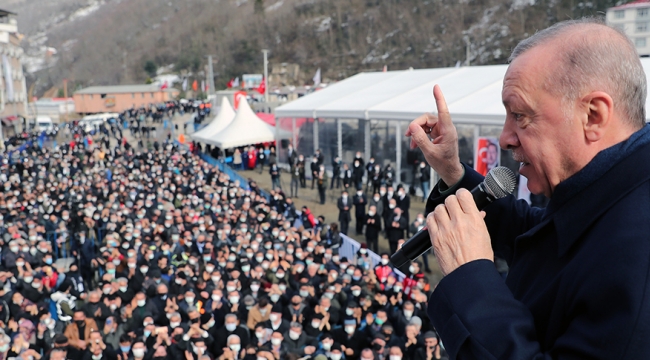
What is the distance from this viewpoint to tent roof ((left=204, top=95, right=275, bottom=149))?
77.0 ft

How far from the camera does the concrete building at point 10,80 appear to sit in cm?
4492

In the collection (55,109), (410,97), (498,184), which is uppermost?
(55,109)

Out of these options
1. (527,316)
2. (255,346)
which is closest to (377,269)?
(255,346)

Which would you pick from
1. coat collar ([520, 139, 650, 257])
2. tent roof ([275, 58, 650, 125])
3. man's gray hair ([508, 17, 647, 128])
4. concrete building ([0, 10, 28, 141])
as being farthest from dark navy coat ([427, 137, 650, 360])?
concrete building ([0, 10, 28, 141])

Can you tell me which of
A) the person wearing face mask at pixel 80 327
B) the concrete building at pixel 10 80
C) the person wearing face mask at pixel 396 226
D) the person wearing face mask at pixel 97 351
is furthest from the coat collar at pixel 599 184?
the concrete building at pixel 10 80

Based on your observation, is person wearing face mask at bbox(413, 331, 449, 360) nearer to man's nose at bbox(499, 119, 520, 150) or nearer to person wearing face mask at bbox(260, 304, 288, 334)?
person wearing face mask at bbox(260, 304, 288, 334)

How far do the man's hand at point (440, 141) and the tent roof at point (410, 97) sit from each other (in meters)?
11.6

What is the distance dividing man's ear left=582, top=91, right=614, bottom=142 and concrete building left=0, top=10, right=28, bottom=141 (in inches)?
1930

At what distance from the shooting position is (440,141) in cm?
169

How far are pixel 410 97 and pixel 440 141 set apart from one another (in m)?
16.1

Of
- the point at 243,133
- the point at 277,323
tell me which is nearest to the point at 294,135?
the point at 243,133

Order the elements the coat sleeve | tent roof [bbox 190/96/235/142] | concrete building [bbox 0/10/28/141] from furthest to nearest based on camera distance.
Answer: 1. concrete building [bbox 0/10/28/141]
2. tent roof [bbox 190/96/235/142]
3. the coat sleeve

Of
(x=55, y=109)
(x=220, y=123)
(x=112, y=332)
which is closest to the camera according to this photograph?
(x=112, y=332)

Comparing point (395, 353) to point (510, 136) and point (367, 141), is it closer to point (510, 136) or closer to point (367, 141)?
point (510, 136)
